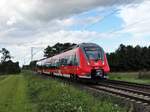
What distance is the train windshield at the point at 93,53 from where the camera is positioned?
109 ft

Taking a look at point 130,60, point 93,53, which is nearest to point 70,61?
point 93,53

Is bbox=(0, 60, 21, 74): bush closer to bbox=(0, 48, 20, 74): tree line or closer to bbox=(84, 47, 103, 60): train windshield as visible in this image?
bbox=(0, 48, 20, 74): tree line

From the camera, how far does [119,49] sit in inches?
4183

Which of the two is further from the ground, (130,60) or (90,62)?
(130,60)

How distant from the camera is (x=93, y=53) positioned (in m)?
33.4

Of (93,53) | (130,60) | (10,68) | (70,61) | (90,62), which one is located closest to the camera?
(90,62)

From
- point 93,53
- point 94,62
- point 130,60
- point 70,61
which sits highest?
point 130,60

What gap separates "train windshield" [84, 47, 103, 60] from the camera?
3319 cm

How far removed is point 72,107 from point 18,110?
448cm

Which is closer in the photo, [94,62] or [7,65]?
[94,62]

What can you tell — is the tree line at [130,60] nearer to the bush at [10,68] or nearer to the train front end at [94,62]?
the bush at [10,68]

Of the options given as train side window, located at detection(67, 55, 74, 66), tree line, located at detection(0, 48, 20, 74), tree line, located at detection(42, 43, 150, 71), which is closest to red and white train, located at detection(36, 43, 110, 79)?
train side window, located at detection(67, 55, 74, 66)

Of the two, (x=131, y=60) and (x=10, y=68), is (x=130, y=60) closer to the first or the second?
(x=131, y=60)

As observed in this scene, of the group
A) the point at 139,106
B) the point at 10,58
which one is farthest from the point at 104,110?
the point at 10,58
